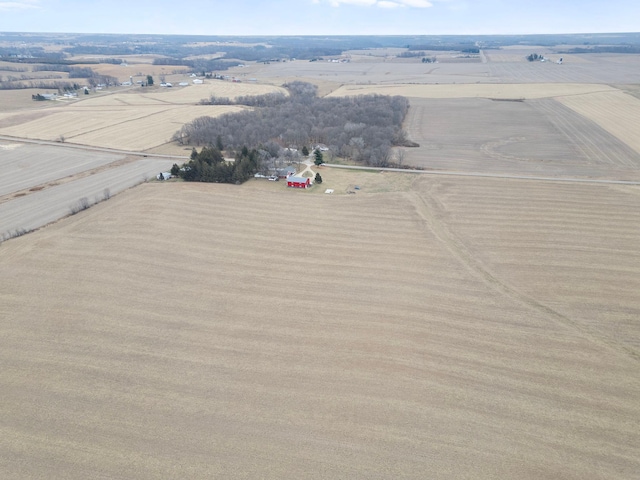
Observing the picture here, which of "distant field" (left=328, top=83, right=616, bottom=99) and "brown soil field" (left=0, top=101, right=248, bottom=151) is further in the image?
"distant field" (left=328, top=83, right=616, bottom=99)

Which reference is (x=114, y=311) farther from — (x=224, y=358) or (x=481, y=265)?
(x=481, y=265)

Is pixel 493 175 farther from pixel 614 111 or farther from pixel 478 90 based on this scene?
pixel 478 90

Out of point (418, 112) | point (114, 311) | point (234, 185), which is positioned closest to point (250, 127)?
point (234, 185)

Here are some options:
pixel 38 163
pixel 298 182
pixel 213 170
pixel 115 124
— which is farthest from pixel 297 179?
pixel 115 124

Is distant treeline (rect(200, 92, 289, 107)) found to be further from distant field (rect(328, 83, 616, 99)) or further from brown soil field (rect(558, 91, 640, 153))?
brown soil field (rect(558, 91, 640, 153))

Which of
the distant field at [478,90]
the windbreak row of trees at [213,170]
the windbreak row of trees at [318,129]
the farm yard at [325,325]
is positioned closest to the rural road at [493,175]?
the farm yard at [325,325]

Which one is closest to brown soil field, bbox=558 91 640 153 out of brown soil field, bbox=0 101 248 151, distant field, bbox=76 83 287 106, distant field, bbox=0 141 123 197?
distant field, bbox=76 83 287 106

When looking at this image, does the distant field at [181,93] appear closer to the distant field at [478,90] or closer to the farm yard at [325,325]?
the distant field at [478,90]
